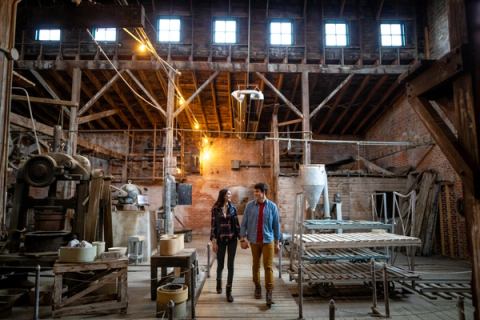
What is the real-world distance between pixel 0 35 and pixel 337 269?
6.50m

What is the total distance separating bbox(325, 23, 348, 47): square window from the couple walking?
889cm

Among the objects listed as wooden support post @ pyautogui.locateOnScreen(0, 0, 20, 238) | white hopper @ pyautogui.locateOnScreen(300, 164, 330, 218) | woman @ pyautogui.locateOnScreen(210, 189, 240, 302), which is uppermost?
wooden support post @ pyautogui.locateOnScreen(0, 0, 20, 238)

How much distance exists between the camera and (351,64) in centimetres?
1209

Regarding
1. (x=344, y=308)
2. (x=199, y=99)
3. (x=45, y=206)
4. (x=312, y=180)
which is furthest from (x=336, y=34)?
(x=45, y=206)

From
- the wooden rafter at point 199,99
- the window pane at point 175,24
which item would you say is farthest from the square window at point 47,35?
the wooden rafter at point 199,99

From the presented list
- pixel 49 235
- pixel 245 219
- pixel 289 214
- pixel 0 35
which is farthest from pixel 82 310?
pixel 289 214

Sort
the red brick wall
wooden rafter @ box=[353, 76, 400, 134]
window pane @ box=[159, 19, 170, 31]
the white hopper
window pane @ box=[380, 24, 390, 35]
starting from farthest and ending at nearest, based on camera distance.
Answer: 1. wooden rafter @ box=[353, 76, 400, 134]
2. window pane @ box=[380, 24, 390, 35]
3. window pane @ box=[159, 19, 170, 31]
4. the red brick wall
5. the white hopper

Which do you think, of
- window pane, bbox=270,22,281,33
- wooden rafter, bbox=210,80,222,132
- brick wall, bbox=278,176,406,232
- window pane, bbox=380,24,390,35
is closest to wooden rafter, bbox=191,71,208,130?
wooden rafter, bbox=210,80,222,132

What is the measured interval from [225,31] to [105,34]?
4.60 meters

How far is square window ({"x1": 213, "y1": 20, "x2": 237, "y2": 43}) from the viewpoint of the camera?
12148 millimetres

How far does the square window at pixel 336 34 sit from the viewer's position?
40.2ft

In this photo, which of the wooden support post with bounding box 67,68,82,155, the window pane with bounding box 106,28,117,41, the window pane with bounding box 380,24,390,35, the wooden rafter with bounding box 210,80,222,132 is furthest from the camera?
the wooden rafter with bounding box 210,80,222,132

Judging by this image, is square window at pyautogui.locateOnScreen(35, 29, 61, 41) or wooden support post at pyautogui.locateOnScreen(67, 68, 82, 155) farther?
Result: square window at pyautogui.locateOnScreen(35, 29, 61, 41)

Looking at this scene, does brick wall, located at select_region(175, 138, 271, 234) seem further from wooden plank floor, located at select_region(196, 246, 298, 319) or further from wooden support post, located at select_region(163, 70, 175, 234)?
wooden plank floor, located at select_region(196, 246, 298, 319)
